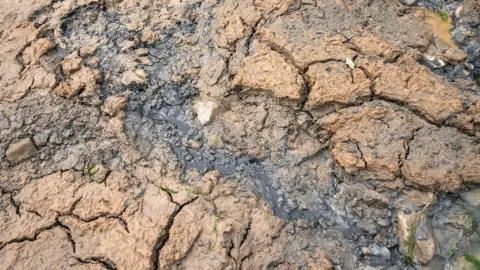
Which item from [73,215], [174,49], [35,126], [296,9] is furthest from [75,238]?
[296,9]

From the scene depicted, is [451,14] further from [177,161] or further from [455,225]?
[177,161]

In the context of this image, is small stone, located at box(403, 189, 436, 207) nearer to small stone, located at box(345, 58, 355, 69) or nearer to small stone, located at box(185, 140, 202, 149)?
small stone, located at box(345, 58, 355, 69)

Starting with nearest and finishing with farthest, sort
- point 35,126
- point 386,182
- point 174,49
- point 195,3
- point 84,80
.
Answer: point 386,182 → point 35,126 → point 84,80 → point 174,49 → point 195,3

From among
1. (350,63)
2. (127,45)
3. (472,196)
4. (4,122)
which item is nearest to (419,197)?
(472,196)

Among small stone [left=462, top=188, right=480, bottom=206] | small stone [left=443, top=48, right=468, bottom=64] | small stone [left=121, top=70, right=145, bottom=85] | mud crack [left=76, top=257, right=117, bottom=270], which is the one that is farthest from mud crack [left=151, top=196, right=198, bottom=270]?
small stone [left=443, top=48, right=468, bottom=64]

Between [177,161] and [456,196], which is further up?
[177,161]

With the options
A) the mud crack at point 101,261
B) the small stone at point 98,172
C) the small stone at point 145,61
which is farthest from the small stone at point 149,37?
the mud crack at point 101,261

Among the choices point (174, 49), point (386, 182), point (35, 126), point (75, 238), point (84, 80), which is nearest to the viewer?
point (75, 238)

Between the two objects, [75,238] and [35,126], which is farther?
[35,126]
